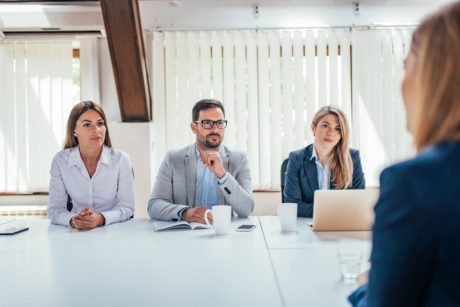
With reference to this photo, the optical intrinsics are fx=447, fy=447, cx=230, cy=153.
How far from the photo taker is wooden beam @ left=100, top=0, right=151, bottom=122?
3.69 m

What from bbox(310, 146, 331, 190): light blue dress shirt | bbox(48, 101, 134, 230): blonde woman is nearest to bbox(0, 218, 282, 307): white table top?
bbox(48, 101, 134, 230): blonde woman

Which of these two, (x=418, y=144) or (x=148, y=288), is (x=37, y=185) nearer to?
(x=148, y=288)

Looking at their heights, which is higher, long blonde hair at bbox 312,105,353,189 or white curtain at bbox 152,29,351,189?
white curtain at bbox 152,29,351,189

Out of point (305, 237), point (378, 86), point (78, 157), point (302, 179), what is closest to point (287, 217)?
point (305, 237)

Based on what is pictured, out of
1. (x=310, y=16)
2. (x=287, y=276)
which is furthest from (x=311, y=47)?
(x=287, y=276)

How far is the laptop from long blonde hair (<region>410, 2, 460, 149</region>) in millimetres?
1356

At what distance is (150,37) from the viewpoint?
4465mm

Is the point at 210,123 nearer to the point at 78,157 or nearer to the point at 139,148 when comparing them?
the point at 78,157

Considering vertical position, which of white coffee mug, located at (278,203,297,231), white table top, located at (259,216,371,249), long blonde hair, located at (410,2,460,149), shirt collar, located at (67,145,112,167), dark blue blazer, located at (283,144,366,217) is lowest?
white table top, located at (259,216,371,249)

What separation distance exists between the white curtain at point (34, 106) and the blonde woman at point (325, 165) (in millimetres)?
2710

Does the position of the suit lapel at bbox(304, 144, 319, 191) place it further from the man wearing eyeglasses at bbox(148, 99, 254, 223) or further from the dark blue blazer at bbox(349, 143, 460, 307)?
the dark blue blazer at bbox(349, 143, 460, 307)

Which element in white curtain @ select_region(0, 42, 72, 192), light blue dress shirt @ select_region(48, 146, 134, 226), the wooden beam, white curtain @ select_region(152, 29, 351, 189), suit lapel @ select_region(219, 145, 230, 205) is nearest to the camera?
light blue dress shirt @ select_region(48, 146, 134, 226)

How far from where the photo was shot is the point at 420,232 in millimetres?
622

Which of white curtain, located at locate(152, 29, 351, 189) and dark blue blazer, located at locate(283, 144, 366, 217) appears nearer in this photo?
dark blue blazer, located at locate(283, 144, 366, 217)
